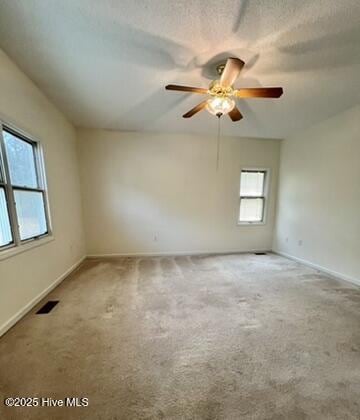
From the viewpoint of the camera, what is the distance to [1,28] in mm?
1703

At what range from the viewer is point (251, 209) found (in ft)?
16.1

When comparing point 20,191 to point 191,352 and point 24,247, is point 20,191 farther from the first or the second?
point 191,352

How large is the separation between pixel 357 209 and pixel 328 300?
1.51 metres

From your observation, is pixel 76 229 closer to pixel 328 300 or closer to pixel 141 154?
pixel 141 154

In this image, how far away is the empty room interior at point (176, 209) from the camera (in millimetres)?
1463

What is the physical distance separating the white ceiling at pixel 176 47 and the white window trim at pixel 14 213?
0.70m

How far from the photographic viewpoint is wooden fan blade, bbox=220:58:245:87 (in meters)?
1.63

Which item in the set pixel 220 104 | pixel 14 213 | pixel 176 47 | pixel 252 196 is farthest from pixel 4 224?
pixel 252 196

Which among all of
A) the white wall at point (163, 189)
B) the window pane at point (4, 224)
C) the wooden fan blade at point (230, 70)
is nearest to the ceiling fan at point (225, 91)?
the wooden fan blade at point (230, 70)

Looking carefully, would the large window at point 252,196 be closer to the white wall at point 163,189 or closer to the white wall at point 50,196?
the white wall at point 163,189

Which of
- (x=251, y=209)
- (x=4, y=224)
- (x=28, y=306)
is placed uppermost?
(x=4, y=224)

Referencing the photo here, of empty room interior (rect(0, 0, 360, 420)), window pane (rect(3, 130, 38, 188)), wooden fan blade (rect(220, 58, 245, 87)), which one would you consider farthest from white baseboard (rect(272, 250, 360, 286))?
window pane (rect(3, 130, 38, 188))

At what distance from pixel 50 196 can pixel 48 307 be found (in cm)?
150

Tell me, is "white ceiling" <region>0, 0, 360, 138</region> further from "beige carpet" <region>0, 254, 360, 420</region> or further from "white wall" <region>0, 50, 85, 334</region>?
"beige carpet" <region>0, 254, 360, 420</region>
